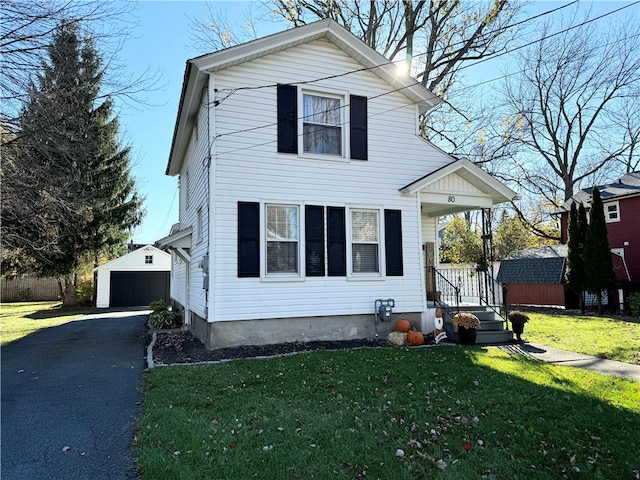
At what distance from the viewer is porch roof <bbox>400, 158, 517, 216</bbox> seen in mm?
9953

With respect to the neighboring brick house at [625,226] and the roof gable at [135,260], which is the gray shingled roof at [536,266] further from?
the roof gable at [135,260]

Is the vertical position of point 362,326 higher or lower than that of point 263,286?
lower

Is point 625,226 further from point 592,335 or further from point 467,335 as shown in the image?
point 467,335

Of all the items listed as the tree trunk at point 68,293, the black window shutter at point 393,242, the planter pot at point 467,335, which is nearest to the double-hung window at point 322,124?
the black window shutter at point 393,242

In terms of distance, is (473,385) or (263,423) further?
(473,385)

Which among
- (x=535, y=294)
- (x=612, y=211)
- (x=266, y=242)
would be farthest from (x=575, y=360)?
(x=612, y=211)

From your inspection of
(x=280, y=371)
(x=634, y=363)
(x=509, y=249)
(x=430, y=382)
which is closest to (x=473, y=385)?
(x=430, y=382)

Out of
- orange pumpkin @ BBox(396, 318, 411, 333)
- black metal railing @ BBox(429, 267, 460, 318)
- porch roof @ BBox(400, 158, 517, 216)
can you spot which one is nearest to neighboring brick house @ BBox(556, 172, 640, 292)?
black metal railing @ BBox(429, 267, 460, 318)

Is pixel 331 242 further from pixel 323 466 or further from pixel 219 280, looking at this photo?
pixel 323 466

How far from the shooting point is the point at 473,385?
5.85 m

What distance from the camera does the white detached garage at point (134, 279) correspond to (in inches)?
945

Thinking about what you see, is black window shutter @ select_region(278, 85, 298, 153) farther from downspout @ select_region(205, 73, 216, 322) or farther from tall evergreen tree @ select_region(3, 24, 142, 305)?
tall evergreen tree @ select_region(3, 24, 142, 305)

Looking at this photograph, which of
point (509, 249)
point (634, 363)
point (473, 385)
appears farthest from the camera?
point (509, 249)

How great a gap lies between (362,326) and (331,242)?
2068 mm
